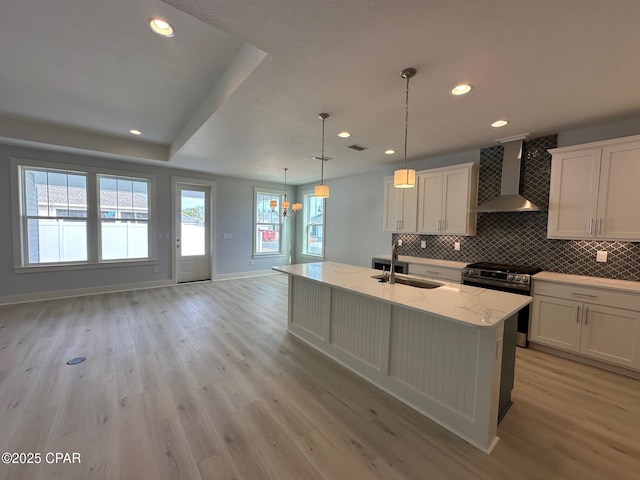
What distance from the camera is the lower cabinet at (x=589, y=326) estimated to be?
254 cm

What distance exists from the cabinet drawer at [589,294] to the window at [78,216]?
689 centimetres

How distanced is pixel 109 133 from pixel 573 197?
6824 millimetres

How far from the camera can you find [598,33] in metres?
1.60

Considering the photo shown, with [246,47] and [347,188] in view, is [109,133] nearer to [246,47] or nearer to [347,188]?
[246,47]

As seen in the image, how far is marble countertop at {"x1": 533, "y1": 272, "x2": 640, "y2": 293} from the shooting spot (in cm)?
257

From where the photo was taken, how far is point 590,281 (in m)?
2.81

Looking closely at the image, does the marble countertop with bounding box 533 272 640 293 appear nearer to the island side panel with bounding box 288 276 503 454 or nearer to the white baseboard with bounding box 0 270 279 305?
the island side panel with bounding box 288 276 503 454

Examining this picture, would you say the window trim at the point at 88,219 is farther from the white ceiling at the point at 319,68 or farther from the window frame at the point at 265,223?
the window frame at the point at 265,223

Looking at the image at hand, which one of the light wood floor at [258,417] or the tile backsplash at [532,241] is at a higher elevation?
the tile backsplash at [532,241]

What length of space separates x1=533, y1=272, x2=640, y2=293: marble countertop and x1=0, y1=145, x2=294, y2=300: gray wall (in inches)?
240

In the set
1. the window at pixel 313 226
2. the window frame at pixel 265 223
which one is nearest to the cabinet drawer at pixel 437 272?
the window at pixel 313 226

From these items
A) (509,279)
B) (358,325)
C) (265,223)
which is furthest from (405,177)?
(265,223)

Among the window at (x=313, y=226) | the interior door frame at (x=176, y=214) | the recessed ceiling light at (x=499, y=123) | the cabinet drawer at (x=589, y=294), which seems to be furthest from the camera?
the window at (x=313, y=226)

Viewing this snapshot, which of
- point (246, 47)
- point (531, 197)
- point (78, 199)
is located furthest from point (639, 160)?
point (78, 199)
